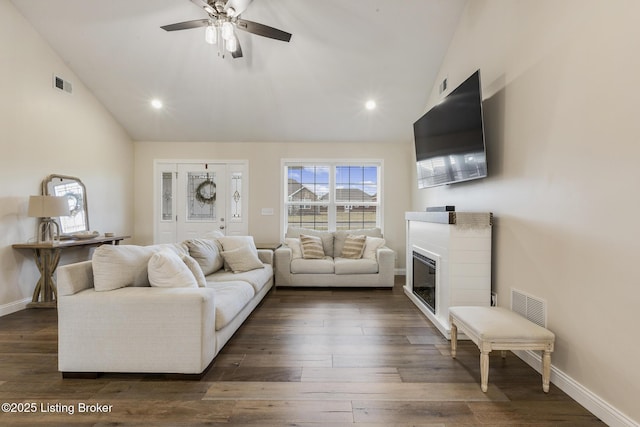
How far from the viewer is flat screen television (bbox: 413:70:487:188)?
8.95ft

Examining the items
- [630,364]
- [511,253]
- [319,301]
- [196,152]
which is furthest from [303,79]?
[630,364]

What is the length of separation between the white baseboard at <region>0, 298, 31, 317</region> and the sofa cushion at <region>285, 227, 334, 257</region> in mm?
3444

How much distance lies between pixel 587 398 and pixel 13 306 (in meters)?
5.36

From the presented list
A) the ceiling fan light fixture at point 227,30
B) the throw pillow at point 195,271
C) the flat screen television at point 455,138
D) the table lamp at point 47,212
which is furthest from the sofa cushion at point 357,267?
the table lamp at point 47,212

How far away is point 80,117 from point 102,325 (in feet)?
12.3

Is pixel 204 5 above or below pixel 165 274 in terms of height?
above

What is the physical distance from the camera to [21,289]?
3.66 meters

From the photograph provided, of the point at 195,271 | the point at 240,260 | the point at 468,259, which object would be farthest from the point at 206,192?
the point at 468,259

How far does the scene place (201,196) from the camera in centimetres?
573

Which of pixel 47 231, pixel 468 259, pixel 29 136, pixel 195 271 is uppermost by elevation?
pixel 29 136

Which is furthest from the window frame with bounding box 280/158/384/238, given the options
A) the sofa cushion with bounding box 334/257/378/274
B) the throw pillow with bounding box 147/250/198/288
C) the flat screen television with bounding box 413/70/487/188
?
the throw pillow with bounding box 147/250/198/288

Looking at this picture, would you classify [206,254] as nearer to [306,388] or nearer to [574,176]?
[306,388]

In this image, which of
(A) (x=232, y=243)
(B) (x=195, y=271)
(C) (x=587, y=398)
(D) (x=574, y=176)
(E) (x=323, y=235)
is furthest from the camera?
(E) (x=323, y=235)

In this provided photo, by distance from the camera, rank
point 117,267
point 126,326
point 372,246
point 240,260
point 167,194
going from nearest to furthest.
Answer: point 126,326
point 117,267
point 240,260
point 372,246
point 167,194
